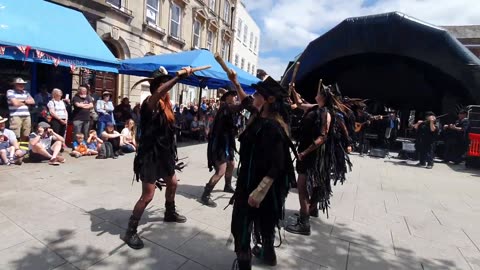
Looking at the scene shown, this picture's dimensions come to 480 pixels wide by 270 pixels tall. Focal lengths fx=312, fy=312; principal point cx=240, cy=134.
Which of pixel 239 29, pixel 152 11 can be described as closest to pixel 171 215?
pixel 152 11

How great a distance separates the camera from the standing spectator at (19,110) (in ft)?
21.3

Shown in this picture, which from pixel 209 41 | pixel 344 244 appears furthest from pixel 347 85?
pixel 344 244

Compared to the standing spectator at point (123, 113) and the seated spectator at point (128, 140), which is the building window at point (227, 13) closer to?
the standing spectator at point (123, 113)

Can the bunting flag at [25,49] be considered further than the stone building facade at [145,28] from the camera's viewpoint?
No

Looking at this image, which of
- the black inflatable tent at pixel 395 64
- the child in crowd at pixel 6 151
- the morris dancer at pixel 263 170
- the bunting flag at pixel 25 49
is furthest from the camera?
the black inflatable tent at pixel 395 64

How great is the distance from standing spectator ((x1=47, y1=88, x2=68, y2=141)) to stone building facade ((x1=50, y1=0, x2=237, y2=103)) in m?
1.63

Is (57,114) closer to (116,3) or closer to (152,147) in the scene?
(152,147)

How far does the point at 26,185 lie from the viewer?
4.70m

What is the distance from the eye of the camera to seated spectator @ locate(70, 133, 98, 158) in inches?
278

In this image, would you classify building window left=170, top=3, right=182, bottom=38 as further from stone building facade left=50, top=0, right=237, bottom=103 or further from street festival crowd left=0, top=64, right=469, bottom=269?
street festival crowd left=0, top=64, right=469, bottom=269

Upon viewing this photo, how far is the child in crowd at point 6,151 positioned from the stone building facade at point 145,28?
9.73 ft

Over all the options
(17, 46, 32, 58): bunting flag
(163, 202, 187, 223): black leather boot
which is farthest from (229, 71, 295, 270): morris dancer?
(17, 46, 32, 58): bunting flag

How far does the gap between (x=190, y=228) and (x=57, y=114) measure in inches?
207

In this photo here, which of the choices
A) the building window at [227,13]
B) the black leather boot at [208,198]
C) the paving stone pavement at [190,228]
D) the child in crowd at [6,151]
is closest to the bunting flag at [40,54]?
the child in crowd at [6,151]
